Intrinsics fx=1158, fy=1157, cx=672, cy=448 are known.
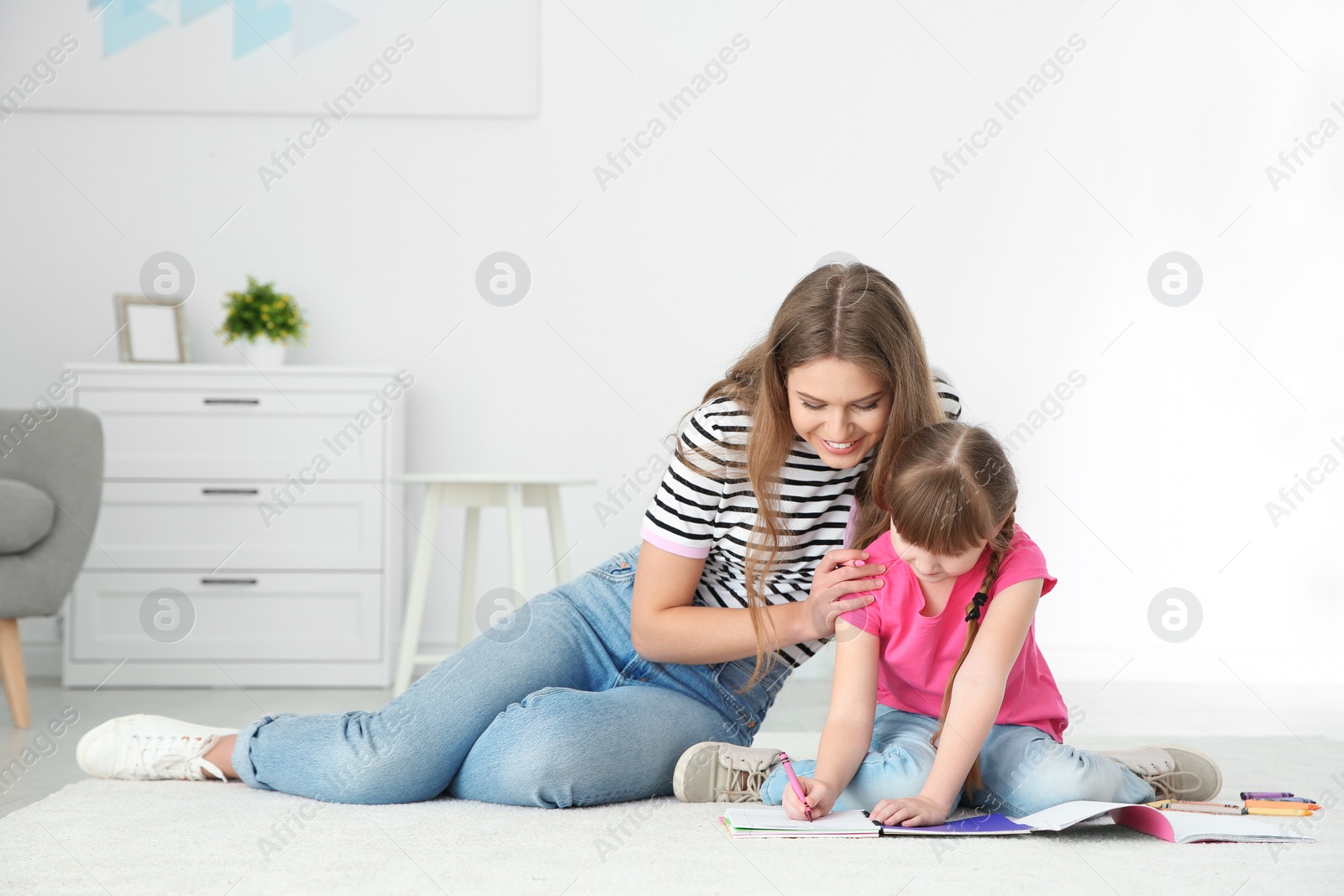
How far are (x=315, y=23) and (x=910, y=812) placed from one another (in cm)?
299

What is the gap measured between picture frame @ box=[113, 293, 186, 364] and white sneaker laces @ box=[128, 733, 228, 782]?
1.86m

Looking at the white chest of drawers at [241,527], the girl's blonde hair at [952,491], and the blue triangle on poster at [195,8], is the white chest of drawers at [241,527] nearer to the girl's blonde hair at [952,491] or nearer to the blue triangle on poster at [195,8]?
the blue triangle on poster at [195,8]

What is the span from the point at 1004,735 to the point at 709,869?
17.6 inches

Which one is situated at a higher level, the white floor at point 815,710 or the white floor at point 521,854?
the white floor at point 521,854

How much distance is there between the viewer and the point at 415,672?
311 centimetres

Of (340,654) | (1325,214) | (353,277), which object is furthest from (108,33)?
(1325,214)

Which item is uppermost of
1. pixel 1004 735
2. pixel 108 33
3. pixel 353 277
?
pixel 108 33

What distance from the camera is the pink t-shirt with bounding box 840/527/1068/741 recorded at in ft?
4.30

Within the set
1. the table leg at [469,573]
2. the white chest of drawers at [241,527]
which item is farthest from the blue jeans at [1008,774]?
the white chest of drawers at [241,527]

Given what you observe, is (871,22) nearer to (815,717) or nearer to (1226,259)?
(1226,259)

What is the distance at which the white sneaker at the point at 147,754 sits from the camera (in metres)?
1.52

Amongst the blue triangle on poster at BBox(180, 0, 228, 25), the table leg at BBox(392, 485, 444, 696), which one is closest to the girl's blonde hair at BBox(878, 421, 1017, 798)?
the table leg at BBox(392, 485, 444, 696)

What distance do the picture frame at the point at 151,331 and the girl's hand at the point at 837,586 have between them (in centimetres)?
238

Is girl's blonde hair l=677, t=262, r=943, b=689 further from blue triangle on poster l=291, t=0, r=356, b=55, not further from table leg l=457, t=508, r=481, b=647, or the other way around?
blue triangle on poster l=291, t=0, r=356, b=55
